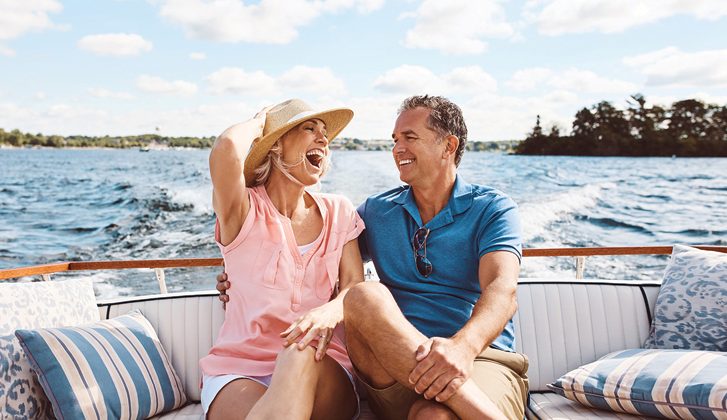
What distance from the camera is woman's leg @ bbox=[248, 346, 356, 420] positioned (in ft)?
4.50

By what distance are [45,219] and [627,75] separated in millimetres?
25316

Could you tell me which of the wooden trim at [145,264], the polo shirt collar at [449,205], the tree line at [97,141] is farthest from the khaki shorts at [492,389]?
the tree line at [97,141]

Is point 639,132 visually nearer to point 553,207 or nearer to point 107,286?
point 553,207

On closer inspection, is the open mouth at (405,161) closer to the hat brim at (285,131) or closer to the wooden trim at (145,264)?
the hat brim at (285,131)

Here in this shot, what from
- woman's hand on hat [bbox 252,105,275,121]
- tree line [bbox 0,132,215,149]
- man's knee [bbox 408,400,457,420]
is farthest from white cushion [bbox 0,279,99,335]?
tree line [bbox 0,132,215,149]

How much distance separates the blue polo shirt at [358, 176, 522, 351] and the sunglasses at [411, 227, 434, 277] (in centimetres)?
1

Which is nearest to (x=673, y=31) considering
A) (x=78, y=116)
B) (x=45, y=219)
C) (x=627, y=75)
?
(x=627, y=75)

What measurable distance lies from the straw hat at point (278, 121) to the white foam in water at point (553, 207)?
7.48m

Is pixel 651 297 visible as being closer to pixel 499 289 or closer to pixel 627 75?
pixel 499 289

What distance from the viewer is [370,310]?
1438 millimetres

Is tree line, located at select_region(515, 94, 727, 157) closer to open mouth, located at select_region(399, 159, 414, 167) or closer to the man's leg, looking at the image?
open mouth, located at select_region(399, 159, 414, 167)

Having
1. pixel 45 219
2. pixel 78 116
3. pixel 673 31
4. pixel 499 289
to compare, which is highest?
pixel 673 31

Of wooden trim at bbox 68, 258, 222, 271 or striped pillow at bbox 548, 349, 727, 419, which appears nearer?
striped pillow at bbox 548, 349, 727, 419

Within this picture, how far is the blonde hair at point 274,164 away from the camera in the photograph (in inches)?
73.0
